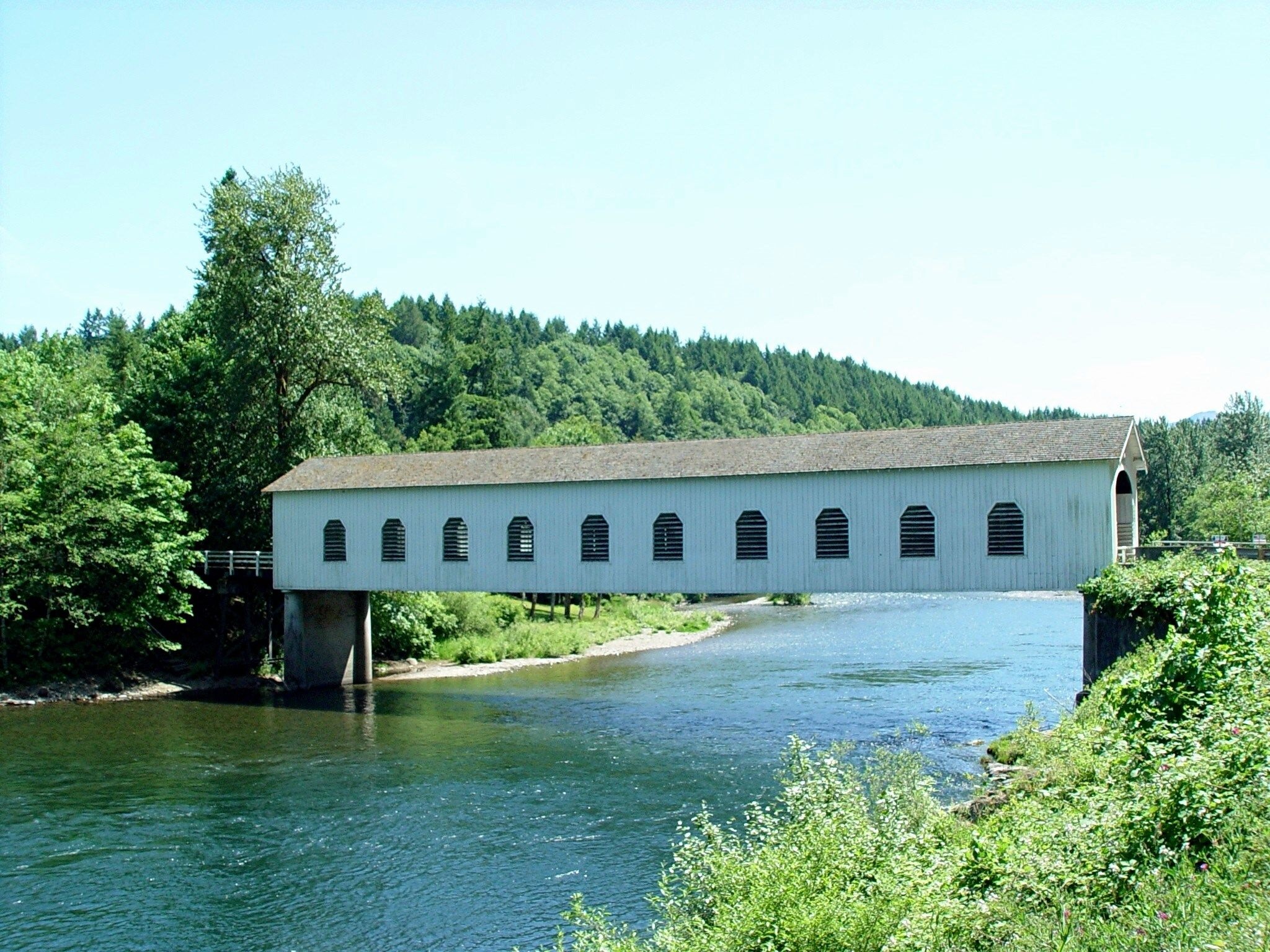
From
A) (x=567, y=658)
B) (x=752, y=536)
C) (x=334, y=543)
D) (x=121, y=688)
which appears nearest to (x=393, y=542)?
(x=334, y=543)

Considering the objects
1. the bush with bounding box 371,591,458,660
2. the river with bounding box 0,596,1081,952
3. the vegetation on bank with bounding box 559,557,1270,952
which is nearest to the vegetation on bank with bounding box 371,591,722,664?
the bush with bounding box 371,591,458,660

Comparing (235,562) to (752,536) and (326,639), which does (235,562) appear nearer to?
(326,639)

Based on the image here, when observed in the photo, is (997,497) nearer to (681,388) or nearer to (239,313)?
(239,313)

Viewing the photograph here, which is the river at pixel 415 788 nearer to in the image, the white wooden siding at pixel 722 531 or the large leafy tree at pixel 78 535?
the large leafy tree at pixel 78 535

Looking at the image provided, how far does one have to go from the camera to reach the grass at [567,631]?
117 ft

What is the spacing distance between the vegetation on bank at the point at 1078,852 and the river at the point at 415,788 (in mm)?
2798

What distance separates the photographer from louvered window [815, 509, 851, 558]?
73.9 feet

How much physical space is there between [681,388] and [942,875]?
371 feet

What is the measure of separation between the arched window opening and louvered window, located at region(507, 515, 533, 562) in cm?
1193

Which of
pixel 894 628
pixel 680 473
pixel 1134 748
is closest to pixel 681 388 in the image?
pixel 894 628

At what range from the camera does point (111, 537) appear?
2797 cm

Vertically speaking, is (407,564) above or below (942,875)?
above

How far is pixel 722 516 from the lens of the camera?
77.5 ft

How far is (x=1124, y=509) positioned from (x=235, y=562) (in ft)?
70.8
